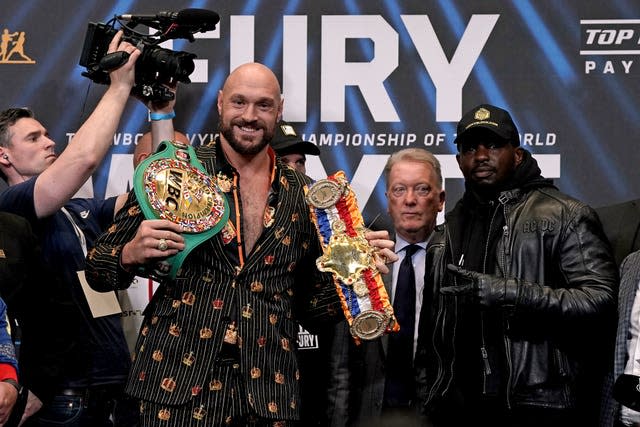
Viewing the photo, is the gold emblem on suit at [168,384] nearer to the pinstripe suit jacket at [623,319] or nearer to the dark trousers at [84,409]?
the dark trousers at [84,409]

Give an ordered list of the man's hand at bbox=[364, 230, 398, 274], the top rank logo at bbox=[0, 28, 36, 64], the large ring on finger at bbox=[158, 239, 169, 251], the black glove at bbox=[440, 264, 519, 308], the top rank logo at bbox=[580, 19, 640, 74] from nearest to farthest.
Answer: the large ring on finger at bbox=[158, 239, 169, 251] < the man's hand at bbox=[364, 230, 398, 274] < the black glove at bbox=[440, 264, 519, 308] < the top rank logo at bbox=[580, 19, 640, 74] < the top rank logo at bbox=[0, 28, 36, 64]

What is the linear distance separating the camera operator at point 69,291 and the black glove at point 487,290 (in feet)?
4.49

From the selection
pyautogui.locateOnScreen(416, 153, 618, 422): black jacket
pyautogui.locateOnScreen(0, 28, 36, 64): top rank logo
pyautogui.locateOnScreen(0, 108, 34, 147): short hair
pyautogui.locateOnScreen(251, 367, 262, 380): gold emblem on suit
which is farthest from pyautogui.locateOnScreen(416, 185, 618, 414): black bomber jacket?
pyautogui.locateOnScreen(0, 28, 36, 64): top rank logo

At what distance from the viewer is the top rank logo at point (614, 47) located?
14.0 ft

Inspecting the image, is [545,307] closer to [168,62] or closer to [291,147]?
[291,147]

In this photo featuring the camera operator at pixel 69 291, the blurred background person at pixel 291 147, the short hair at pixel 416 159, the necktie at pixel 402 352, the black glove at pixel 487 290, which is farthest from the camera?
the blurred background person at pixel 291 147

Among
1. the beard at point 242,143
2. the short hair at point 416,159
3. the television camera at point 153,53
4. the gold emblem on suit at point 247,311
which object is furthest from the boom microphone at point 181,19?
the gold emblem on suit at point 247,311

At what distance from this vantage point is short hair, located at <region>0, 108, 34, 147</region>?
4004mm

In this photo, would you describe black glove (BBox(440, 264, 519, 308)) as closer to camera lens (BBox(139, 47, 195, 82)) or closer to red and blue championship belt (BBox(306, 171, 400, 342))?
red and blue championship belt (BBox(306, 171, 400, 342))

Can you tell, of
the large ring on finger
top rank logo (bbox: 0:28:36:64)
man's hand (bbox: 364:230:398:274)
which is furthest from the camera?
top rank logo (bbox: 0:28:36:64)

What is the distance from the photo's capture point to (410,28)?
14.3 ft

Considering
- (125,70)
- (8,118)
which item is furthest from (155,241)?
(8,118)

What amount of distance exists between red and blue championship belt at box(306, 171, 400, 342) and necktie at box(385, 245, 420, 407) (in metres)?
0.81

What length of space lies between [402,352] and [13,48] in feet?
7.40
